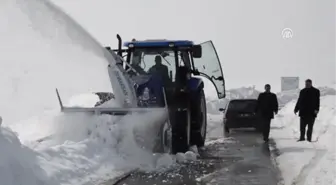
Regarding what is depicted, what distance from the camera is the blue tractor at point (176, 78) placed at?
10961 mm

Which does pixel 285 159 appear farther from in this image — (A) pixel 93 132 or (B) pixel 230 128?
(B) pixel 230 128

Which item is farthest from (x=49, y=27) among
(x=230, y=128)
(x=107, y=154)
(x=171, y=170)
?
(x=230, y=128)

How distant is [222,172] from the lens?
956 centimetres

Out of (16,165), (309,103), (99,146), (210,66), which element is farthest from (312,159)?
(16,165)

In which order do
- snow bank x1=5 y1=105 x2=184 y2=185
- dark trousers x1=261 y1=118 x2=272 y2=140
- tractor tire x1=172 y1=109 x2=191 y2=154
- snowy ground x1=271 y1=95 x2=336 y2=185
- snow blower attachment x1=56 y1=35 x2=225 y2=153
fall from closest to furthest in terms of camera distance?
snowy ground x1=271 y1=95 x2=336 y2=185 → snow bank x1=5 y1=105 x2=184 y2=185 → snow blower attachment x1=56 y1=35 x2=225 y2=153 → tractor tire x1=172 y1=109 x2=191 y2=154 → dark trousers x1=261 y1=118 x2=272 y2=140

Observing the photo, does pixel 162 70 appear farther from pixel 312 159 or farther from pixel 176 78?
pixel 312 159

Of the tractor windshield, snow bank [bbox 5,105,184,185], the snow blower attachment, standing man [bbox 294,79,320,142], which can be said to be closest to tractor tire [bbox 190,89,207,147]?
the snow blower attachment

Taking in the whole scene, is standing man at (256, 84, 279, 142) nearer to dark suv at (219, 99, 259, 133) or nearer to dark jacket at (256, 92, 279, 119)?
dark jacket at (256, 92, 279, 119)

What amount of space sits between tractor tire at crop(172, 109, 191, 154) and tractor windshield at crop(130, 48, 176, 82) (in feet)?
3.91

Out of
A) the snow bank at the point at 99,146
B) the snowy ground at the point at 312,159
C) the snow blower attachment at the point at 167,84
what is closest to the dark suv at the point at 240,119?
the snowy ground at the point at 312,159

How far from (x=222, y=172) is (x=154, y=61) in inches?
149

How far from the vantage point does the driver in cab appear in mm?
12045

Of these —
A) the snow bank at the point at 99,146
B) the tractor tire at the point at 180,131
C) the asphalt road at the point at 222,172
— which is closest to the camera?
the asphalt road at the point at 222,172

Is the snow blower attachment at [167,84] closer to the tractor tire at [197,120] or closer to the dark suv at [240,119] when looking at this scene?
the tractor tire at [197,120]
